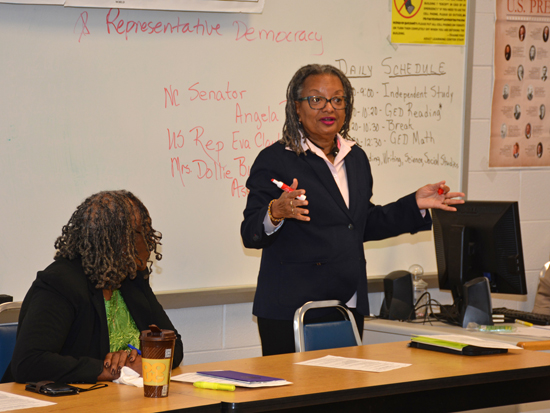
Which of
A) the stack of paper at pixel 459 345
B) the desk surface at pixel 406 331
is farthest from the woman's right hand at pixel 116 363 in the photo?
the desk surface at pixel 406 331

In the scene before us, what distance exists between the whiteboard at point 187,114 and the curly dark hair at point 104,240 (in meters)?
0.71

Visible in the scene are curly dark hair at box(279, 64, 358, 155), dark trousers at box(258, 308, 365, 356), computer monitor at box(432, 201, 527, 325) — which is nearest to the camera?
dark trousers at box(258, 308, 365, 356)

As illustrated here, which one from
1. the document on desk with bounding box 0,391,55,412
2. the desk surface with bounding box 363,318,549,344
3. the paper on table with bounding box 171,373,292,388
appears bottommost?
the desk surface with bounding box 363,318,549,344

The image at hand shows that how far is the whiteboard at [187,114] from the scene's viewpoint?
8.89 feet

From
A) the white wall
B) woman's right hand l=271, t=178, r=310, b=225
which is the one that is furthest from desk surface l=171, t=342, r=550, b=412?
the white wall

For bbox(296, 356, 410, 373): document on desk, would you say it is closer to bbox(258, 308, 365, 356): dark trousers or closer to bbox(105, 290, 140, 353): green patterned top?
bbox(258, 308, 365, 356): dark trousers

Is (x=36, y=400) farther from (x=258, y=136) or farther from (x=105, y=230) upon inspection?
(x=258, y=136)

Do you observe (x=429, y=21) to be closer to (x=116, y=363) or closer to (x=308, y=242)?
(x=308, y=242)

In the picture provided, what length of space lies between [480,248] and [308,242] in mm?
877

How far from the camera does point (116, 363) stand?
1.86m

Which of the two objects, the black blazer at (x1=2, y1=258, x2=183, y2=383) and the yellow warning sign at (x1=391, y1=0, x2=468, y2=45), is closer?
the black blazer at (x1=2, y1=258, x2=183, y2=383)

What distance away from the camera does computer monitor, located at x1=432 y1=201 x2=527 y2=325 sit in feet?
9.44

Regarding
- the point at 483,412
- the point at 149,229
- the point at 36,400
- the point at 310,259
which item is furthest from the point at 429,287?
the point at 36,400

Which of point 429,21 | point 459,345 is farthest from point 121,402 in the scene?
point 429,21
